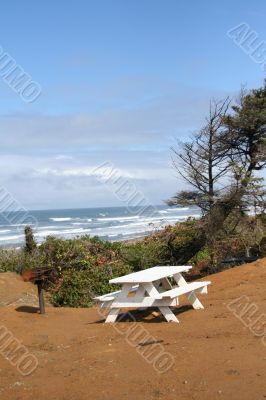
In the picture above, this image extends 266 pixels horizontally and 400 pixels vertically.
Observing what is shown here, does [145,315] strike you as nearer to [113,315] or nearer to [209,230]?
[113,315]

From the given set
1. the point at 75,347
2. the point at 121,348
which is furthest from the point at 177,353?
the point at 75,347

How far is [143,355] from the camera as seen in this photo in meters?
6.00

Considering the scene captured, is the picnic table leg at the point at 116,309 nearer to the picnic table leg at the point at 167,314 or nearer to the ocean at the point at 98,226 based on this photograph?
the picnic table leg at the point at 167,314

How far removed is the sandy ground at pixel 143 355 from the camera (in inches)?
193

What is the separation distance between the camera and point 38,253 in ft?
49.3

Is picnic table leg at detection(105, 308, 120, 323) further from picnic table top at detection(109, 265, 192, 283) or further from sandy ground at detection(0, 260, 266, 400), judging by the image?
picnic table top at detection(109, 265, 192, 283)

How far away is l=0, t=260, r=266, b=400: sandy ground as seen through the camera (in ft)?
16.1
